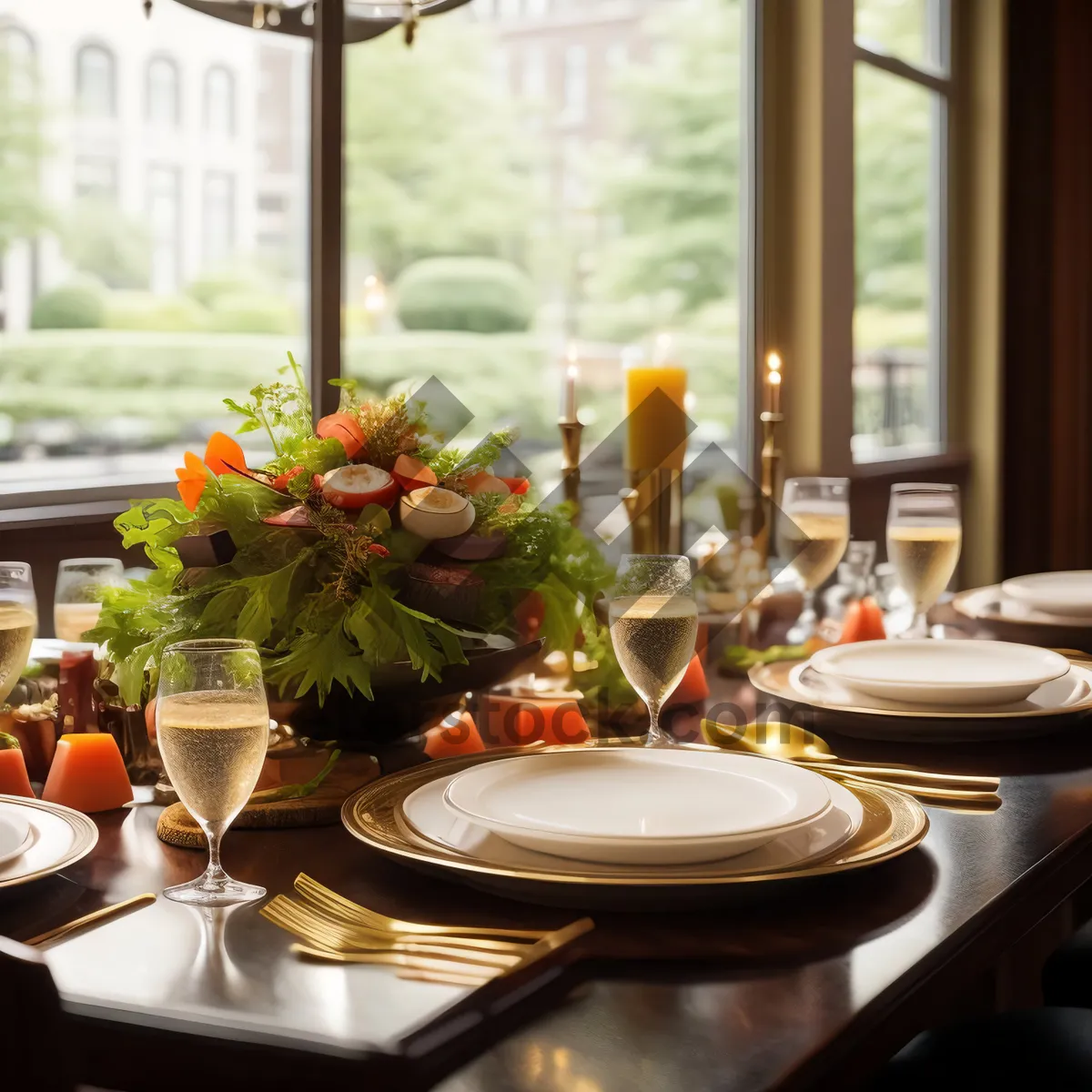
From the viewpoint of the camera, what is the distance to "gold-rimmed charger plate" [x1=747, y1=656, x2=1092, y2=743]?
1273 millimetres

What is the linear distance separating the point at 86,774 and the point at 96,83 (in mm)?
1918

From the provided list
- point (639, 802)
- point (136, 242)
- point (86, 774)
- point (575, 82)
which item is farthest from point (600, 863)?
point (575, 82)

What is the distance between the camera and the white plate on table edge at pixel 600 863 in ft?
2.79

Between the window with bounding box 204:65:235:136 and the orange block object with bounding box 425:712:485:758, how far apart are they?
1959 mm

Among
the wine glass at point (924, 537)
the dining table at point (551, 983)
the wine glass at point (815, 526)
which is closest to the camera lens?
the dining table at point (551, 983)

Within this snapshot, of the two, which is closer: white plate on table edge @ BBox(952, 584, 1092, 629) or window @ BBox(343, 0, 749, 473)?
white plate on table edge @ BBox(952, 584, 1092, 629)

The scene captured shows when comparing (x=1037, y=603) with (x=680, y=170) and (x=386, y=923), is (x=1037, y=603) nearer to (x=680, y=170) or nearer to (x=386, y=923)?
(x=386, y=923)

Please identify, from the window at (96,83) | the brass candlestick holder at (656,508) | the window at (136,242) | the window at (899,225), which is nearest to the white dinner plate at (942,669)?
the brass candlestick holder at (656,508)

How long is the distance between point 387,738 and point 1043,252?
4.67m

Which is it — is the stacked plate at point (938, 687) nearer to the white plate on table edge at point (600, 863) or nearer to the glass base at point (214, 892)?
the white plate on table edge at point (600, 863)

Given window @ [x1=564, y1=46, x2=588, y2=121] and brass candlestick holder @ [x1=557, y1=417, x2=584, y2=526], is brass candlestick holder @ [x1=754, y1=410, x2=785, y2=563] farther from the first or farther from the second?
window @ [x1=564, y1=46, x2=588, y2=121]

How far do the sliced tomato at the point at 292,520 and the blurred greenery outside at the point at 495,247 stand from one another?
158 cm

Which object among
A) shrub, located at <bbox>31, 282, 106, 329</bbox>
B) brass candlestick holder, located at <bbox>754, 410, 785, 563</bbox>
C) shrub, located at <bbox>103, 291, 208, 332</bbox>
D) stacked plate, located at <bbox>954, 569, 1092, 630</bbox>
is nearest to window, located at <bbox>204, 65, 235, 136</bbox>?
shrub, located at <bbox>103, 291, 208, 332</bbox>

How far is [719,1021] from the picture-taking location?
691mm
